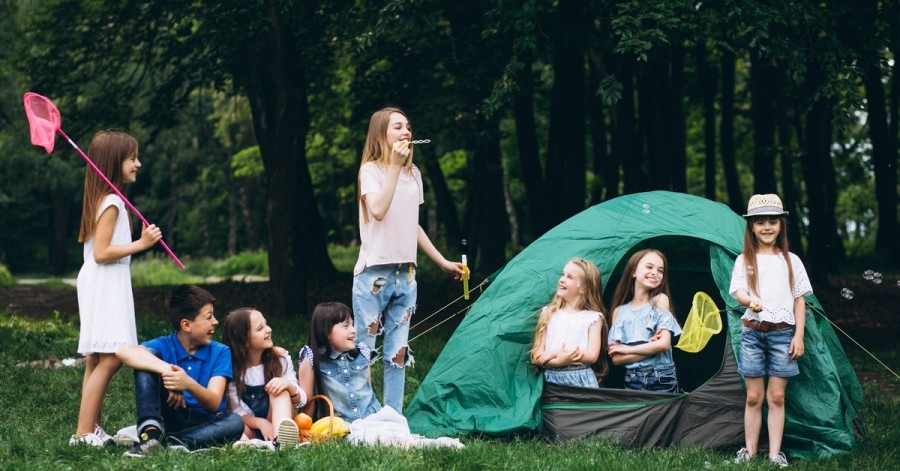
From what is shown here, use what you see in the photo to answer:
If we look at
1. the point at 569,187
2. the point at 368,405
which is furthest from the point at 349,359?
the point at 569,187

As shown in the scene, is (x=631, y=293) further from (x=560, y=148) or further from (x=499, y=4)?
(x=560, y=148)

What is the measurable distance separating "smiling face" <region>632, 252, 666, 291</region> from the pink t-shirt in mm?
1483

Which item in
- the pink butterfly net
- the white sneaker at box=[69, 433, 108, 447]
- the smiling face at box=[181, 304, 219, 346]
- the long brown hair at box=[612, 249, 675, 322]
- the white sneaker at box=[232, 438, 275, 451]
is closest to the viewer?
the white sneaker at box=[232, 438, 275, 451]

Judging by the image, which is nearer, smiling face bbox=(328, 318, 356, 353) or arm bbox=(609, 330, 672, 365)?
smiling face bbox=(328, 318, 356, 353)

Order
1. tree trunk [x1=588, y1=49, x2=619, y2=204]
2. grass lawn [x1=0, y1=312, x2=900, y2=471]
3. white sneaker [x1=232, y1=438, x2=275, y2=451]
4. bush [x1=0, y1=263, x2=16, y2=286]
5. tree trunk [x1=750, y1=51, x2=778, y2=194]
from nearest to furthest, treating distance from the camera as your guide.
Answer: grass lawn [x1=0, y1=312, x2=900, y2=471] → white sneaker [x1=232, y1=438, x2=275, y2=451] → tree trunk [x1=750, y1=51, x2=778, y2=194] → tree trunk [x1=588, y1=49, x2=619, y2=204] → bush [x1=0, y1=263, x2=16, y2=286]

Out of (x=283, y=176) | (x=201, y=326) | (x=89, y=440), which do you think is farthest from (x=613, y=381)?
(x=283, y=176)

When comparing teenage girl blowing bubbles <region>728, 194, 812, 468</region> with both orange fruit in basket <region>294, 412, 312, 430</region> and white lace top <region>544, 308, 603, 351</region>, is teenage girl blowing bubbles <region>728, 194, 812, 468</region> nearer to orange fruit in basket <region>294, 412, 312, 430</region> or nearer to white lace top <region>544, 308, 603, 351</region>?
white lace top <region>544, 308, 603, 351</region>

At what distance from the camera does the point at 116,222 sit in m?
5.32

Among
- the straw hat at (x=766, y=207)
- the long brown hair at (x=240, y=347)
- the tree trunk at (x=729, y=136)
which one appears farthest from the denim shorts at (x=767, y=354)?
the tree trunk at (x=729, y=136)

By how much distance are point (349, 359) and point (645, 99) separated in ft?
31.6

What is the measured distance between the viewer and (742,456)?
5.51 meters

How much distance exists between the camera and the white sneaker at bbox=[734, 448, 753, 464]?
17.5 feet

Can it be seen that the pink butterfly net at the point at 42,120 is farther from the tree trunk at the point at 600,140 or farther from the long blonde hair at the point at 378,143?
the tree trunk at the point at 600,140

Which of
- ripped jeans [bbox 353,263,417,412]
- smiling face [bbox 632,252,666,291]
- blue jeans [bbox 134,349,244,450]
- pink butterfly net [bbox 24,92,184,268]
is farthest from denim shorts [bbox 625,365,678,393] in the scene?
pink butterfly net [bbox 24,92,184,268]
